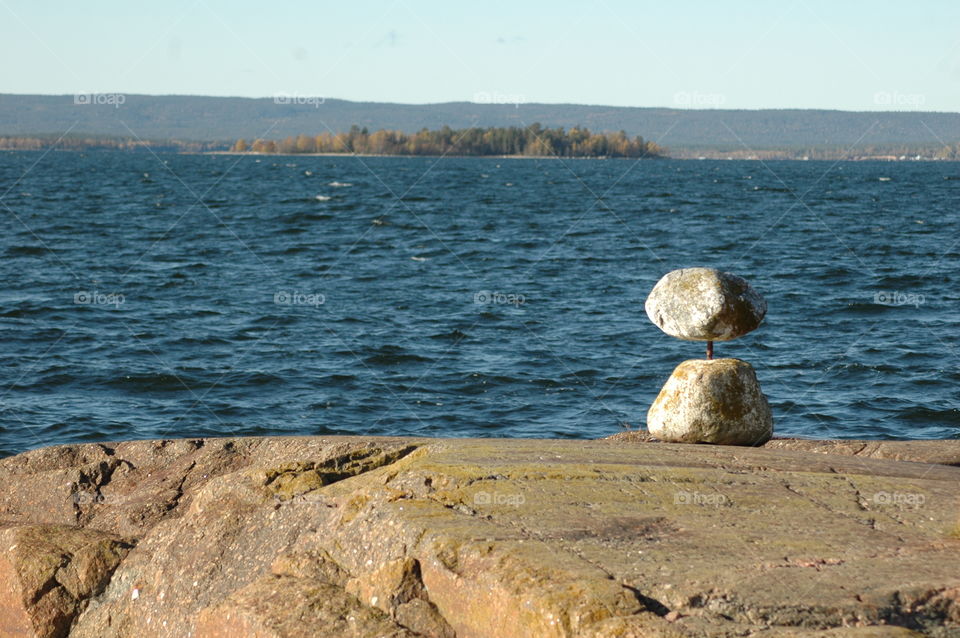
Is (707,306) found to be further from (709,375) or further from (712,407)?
(712,407)

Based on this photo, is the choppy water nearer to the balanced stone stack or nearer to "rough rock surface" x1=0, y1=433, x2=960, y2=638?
the balanced stone stack

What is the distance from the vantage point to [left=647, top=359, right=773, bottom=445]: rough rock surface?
35.7 feet

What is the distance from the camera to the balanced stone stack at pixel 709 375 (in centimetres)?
1091

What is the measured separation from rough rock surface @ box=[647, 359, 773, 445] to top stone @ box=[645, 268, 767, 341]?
1.22 ft

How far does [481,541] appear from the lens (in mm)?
7066

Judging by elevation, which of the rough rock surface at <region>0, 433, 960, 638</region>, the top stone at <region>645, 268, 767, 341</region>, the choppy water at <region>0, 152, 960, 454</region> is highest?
the top stone at <region>645, 268, 767, 341</region>

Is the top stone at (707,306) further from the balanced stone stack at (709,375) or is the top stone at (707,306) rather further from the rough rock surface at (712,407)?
the rough rock surface at (712,407)

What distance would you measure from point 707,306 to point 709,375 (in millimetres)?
731

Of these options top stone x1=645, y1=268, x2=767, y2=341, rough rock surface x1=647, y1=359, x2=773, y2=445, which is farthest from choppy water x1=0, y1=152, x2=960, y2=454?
rough rock surface x1=647, y1=359, x2=773, y2=445

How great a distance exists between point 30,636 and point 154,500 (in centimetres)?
168

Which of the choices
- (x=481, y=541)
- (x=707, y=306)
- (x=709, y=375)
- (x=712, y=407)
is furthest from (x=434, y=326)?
(x=481, y=541)

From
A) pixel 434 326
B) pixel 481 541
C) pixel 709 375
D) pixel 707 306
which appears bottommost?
pixel 434 326

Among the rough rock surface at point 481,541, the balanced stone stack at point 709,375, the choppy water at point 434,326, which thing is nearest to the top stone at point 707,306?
the balanced stone stack at point 709,375

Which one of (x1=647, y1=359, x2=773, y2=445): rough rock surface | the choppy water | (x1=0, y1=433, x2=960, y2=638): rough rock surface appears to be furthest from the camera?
the choppy water
